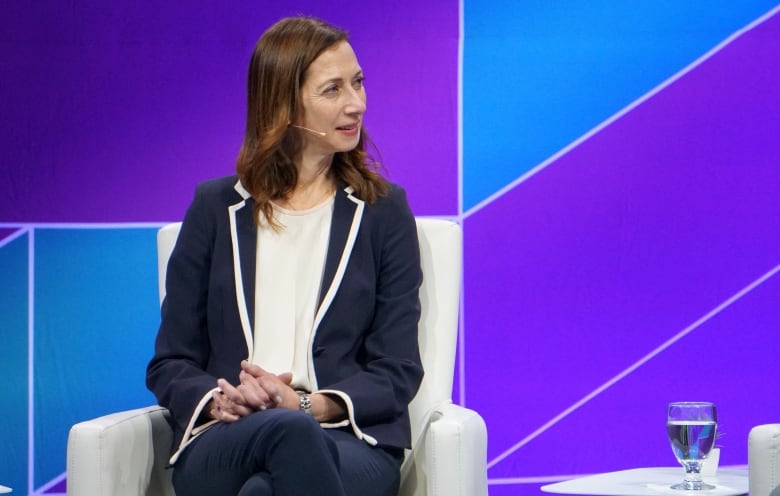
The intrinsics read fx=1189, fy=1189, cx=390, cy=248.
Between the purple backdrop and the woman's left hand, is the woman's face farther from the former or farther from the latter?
the purple backdrop

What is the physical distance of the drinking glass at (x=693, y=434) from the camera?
7.05 feet

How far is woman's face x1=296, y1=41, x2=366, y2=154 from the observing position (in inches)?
95.2

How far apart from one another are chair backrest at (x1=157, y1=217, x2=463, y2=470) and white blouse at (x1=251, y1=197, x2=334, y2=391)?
9.5 inches

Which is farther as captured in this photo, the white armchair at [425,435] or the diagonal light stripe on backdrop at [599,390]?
the diagonal light stripe on backdrop at [599,390]

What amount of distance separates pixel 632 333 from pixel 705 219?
40 centimetres

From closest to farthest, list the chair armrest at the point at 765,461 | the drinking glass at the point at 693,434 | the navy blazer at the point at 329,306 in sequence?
the chair armrest at the point at 765,461 → the drinking glass at the point at 693,434 → the navy blazer at the point at 329,306

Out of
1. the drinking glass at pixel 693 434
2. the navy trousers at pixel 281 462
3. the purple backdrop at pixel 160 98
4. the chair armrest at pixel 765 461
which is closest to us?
the navy trousers at pixel 281 462

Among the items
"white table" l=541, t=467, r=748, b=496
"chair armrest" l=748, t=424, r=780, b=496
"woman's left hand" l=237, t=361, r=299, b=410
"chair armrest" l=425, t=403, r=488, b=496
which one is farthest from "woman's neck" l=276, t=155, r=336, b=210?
"chair armrest" l=748, t=424, r=780, b=496

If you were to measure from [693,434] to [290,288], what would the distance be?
81 centimetres

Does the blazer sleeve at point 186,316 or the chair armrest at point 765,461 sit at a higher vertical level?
the blazer sleeve at point 186,316

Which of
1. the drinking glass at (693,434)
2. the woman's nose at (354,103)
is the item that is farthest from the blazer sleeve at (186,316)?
the drinking glass at (693,434)

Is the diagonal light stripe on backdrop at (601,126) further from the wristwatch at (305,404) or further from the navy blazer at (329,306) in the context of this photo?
the wristwatch at (305,404)

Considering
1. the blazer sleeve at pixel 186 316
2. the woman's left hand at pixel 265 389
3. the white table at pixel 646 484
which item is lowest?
the white table at pixel 646 484

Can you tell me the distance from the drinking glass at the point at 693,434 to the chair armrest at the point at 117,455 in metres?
0.98
